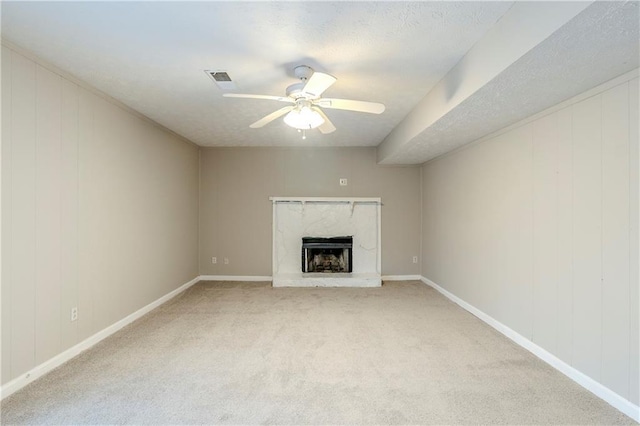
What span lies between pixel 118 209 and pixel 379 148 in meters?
3.75

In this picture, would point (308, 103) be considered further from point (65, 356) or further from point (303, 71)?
point (65, 356)

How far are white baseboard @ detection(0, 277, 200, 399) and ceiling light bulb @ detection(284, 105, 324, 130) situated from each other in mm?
2586

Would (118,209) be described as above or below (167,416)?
above

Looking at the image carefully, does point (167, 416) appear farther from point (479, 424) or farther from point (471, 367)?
point (471, 367)

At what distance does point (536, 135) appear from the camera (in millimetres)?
2533

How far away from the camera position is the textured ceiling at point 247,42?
1611mm

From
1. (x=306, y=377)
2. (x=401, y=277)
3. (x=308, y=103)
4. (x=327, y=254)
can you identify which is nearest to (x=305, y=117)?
(x=308, y=103)

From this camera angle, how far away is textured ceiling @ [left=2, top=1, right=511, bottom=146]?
161 cm

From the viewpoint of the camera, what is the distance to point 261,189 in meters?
5.12

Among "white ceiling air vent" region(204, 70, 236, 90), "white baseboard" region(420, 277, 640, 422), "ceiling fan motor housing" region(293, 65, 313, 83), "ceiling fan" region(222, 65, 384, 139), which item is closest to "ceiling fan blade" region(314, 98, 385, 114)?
"ceiling fan" region(222, 65, 384, 139)

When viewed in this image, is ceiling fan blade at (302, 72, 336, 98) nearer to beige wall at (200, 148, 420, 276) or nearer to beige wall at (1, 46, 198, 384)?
beige wall at (1, 46, 198, 384)

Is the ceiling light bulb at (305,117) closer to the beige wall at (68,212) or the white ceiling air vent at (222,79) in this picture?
the white ceiling air vent at (222,79)

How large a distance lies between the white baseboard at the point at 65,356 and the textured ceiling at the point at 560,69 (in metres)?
3.63

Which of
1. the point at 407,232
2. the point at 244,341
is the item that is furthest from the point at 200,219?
the point at 407,232
